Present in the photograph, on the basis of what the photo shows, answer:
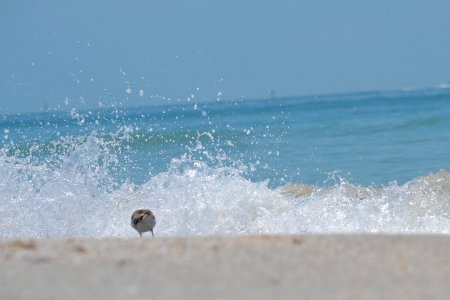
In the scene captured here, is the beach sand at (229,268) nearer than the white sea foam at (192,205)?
Yes

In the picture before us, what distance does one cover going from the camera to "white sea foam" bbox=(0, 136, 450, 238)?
33.0 ft

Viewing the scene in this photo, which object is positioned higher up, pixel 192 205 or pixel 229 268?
pixel 229 268

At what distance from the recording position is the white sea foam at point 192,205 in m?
Result: 10.1

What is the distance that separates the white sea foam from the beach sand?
4.24m

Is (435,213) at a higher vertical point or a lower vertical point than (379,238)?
lower

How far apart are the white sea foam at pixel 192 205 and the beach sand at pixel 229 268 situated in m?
4.24

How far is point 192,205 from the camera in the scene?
10500mm

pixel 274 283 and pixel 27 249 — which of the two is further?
pixel 27 249

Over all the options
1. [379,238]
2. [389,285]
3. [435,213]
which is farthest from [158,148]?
[389,285]

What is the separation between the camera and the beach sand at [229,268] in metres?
4.53

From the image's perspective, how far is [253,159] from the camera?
1612 centimetres

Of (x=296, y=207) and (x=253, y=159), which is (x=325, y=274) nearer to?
(x=296, y=207)

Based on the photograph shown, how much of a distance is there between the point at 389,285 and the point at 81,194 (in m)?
6.25

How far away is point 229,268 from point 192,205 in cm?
558
